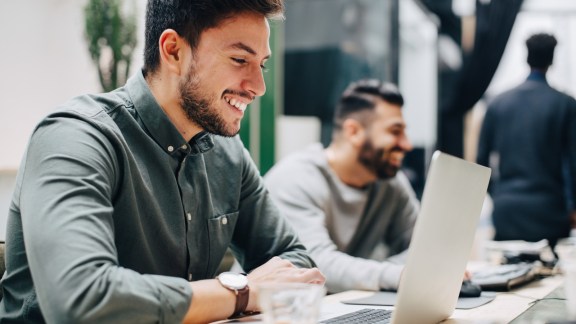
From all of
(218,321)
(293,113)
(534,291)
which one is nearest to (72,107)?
(218,321)

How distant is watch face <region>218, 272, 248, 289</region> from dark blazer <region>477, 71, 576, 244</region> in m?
2.55

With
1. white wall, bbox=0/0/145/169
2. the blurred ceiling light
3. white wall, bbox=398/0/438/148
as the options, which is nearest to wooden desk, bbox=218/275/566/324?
white wall, bbox=0/0/145/169

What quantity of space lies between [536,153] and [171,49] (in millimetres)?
2542

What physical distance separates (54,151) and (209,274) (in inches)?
23.5

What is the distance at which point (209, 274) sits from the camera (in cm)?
173

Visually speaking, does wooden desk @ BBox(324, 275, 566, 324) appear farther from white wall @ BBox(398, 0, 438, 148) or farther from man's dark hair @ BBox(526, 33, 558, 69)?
white wall @ BBox(398, 0, 438, 148)

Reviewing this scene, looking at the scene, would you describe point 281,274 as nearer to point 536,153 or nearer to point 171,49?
point 171,49

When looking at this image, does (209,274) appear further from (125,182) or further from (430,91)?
(430,91)

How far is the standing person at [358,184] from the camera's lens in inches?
99.5

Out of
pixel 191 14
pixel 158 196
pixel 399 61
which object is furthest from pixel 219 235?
pixel 399 61

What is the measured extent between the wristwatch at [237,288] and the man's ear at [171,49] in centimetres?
52

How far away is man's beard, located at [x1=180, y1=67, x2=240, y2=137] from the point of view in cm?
157

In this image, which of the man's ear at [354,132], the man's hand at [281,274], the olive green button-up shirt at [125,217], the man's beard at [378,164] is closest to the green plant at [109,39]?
the man's ear at [354,132]

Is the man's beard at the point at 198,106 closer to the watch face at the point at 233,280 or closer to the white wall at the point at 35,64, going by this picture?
the watch face at the point at 233,280
